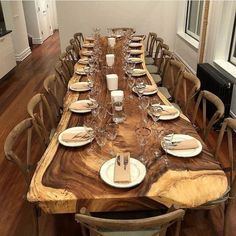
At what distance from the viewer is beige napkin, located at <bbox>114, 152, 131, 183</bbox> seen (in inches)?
54.2

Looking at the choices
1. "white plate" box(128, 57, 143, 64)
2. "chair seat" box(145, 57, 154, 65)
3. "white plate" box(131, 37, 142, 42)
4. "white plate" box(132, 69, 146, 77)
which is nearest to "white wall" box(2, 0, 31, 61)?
"white plate" box(131, 37, 142, 42)

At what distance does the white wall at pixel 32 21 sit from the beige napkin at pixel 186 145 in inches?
276

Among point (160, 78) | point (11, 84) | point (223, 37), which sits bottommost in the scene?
point (11, 84)

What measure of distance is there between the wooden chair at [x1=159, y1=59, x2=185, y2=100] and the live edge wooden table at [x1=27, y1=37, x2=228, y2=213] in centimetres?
147

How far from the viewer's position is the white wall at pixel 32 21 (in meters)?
7.47

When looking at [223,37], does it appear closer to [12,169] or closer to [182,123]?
[182,123]

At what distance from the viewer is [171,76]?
3301mm

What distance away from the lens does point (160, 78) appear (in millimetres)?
3672

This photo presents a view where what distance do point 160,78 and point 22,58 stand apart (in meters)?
3.93

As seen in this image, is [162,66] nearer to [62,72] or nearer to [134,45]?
[134,45]

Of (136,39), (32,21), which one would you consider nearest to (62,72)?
(136,39)

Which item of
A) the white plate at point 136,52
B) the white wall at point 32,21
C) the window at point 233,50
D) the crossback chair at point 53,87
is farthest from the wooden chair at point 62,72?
the white wall at point 32,21

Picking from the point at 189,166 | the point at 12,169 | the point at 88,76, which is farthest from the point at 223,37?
the point at 12,169

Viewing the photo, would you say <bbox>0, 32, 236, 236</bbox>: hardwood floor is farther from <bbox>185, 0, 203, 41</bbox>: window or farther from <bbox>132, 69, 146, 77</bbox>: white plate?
<bbox>185, 0, 203, 41</bbox>: window
